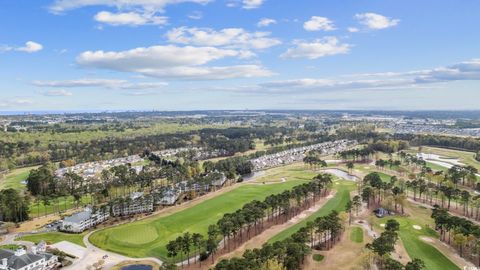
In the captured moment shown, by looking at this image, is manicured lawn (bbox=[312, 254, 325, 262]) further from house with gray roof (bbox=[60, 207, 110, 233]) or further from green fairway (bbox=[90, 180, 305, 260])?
house with gray roof (bbox=[60, 207, 110, 233])

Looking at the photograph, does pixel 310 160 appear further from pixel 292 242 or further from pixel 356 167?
pixel 292 242

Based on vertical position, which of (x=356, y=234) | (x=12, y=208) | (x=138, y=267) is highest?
(x=12, y=208)

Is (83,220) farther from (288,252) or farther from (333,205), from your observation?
(333,205)

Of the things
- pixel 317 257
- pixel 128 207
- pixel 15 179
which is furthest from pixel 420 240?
pixel 15 179

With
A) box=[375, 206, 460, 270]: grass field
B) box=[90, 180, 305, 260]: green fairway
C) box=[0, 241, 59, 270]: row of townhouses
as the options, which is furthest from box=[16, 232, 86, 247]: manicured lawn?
box=[375, 206, 460, 270]: grass field

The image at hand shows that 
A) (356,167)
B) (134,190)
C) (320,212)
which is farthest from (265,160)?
(320,212)

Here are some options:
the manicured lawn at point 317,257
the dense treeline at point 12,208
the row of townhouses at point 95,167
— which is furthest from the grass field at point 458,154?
the dense treeline at point 12,208
